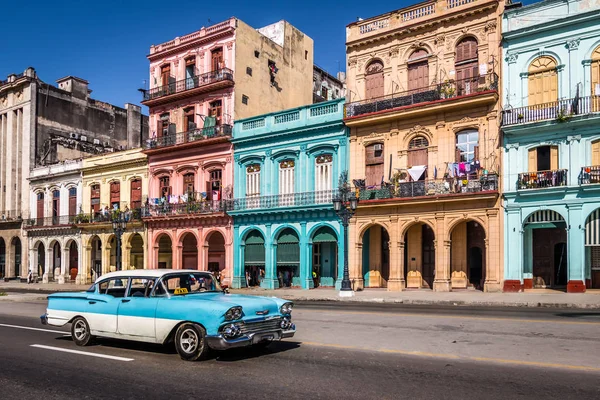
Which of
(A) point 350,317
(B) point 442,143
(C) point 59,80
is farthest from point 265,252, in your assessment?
(C) point 59,80

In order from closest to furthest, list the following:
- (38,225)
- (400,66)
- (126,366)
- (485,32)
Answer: (126,366) < (485,32) < (400,66) < (38,225)

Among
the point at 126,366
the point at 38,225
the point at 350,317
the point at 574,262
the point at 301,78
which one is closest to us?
the point at 126,366

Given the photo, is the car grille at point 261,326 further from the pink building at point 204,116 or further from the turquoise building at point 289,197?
the pink building at point 204,116

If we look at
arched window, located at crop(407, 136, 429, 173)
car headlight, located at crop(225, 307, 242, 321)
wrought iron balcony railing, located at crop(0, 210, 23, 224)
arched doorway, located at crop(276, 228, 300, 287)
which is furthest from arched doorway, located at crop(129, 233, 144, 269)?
car headlight, located at crop(225, 307, 242, 321)

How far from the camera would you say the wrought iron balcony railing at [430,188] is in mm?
26406

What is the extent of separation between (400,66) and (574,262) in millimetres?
12729

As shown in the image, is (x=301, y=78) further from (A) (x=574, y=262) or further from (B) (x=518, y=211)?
(A) (x=574, y=262)

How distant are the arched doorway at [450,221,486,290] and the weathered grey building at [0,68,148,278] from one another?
3449 cm

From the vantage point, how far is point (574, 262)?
24.2 meters

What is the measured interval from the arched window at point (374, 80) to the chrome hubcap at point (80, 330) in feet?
75.0

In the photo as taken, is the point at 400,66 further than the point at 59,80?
No

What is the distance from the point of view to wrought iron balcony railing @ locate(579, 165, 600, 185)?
2405 centimetres

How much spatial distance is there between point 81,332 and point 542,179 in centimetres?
2067

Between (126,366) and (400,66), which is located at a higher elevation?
(400,66)
